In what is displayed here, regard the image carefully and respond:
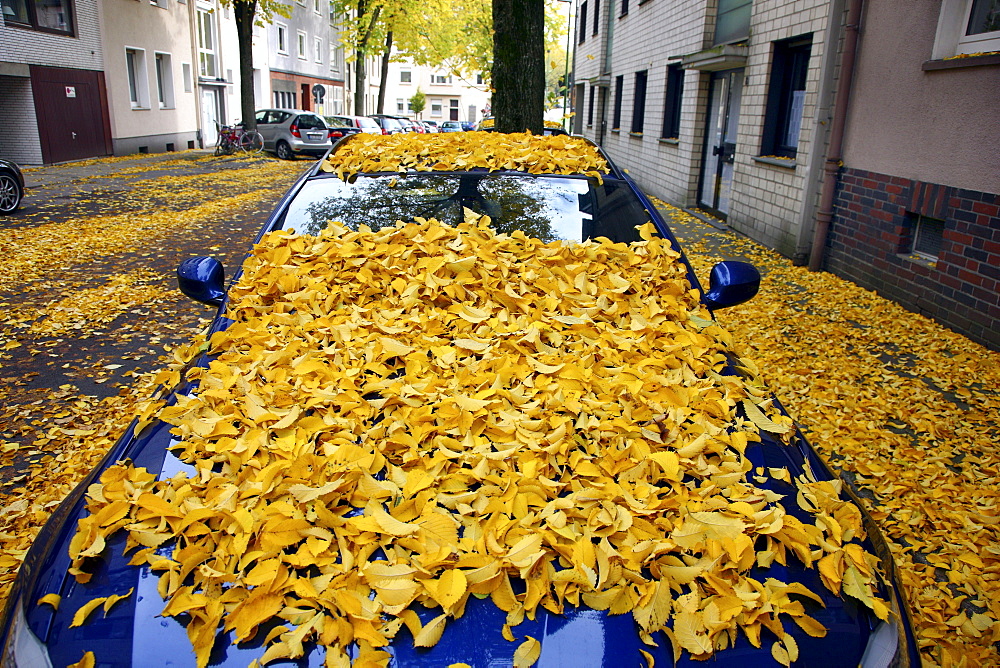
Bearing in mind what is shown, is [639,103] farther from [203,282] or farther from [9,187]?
[203,282]

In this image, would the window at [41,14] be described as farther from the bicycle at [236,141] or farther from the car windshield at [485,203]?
the car windshield at [485,203]

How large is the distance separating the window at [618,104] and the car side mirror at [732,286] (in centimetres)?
1900

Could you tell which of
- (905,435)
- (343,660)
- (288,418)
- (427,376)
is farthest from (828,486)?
(905,435)

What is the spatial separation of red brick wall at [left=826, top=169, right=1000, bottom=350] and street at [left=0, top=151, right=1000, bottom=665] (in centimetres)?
20

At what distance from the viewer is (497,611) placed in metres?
1.56

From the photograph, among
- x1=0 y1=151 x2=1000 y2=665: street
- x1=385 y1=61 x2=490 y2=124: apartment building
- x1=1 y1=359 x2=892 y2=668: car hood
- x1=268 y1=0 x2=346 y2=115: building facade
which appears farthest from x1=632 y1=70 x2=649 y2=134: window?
x1=385 y1=61 x2=490 y2=124: apartment building

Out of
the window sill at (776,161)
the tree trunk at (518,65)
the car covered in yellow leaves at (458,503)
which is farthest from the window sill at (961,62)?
the car covered in yellow leaves at (458,503)

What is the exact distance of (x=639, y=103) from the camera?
19312mm

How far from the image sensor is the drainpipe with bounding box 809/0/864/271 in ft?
27.2

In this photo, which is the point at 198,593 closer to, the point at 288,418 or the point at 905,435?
the point at 288,418

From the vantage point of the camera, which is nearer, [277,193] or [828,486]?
[828,486]

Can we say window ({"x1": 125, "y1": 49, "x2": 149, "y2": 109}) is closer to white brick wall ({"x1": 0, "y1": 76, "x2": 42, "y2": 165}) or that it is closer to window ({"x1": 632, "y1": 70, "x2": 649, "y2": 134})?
white brick wall ({"x1": 0, "y1": 76, "x2": 42, "y2": 165})

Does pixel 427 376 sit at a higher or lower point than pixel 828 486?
higher

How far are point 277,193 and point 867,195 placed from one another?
1243 centimetres
